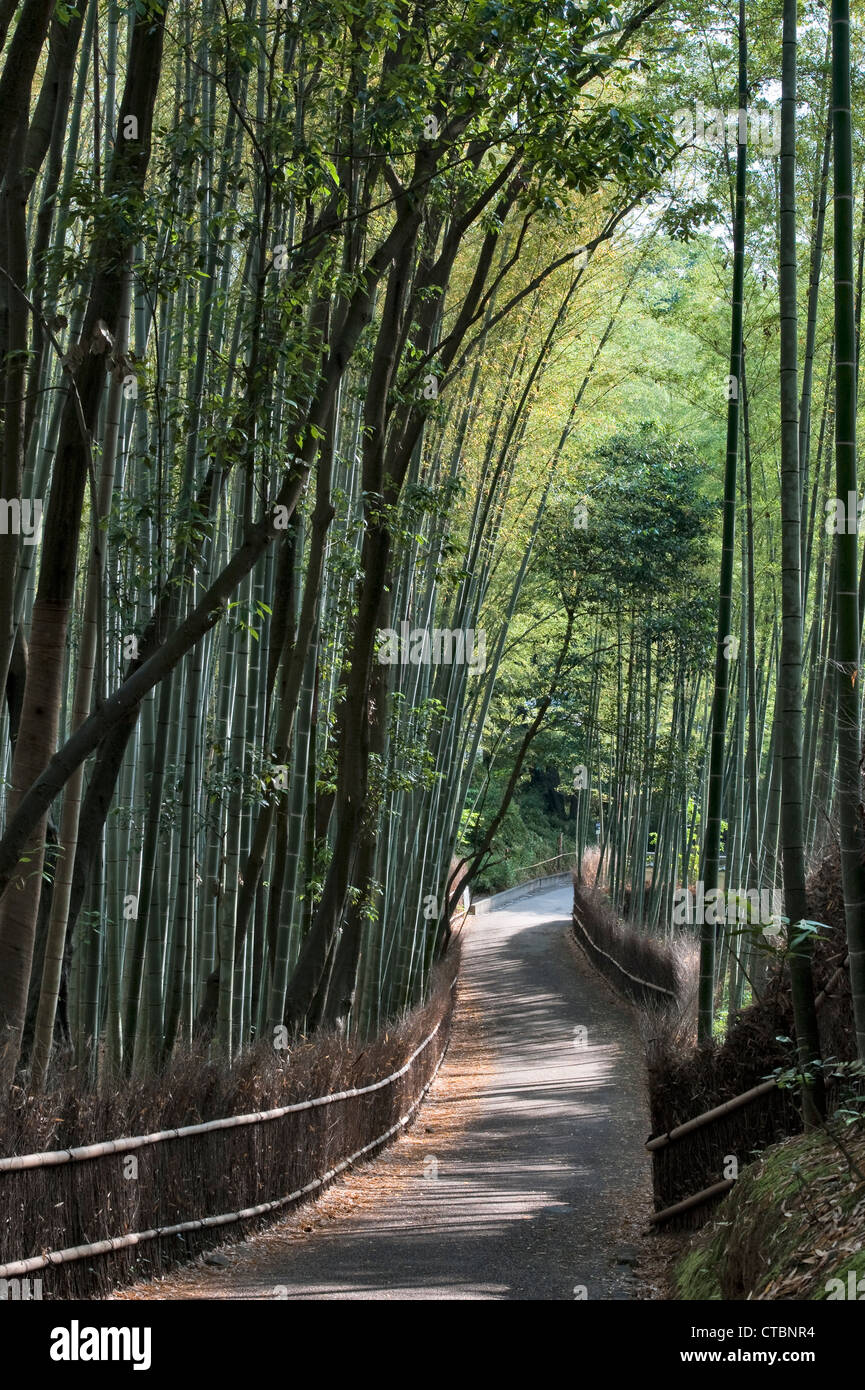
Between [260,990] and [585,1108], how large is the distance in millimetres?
3354

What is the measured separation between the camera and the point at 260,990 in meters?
6.91

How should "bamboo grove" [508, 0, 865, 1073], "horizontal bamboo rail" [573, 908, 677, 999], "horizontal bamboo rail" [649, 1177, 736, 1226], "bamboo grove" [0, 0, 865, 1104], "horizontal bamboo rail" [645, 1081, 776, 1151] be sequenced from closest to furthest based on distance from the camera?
"bamboo grove" [508, 0, 865, 1073]
"bamboo grove" [0, 0, 865, 1104]
"horizontal bamboo rail" [645, 1081, 776, 1151]
"horizontal bamboo rail" [649, 1177, 736, 1226]
"horizontal bamboo rail" [573, 908, 677, 999]

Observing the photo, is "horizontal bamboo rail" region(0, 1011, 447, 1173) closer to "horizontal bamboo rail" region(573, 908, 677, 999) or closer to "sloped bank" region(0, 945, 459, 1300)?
"sloped bank" region(0, 945, 459, 1300)

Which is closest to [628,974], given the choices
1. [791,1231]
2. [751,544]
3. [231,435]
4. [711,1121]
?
[751,544]

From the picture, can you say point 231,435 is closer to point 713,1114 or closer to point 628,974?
point 713,1114

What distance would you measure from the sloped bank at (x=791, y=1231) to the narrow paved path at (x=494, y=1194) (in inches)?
26.4

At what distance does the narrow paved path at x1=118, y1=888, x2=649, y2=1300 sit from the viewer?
436 cm

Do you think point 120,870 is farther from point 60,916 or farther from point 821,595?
point 821,595

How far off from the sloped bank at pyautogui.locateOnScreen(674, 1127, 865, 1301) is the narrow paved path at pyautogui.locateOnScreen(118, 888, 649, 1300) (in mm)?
669

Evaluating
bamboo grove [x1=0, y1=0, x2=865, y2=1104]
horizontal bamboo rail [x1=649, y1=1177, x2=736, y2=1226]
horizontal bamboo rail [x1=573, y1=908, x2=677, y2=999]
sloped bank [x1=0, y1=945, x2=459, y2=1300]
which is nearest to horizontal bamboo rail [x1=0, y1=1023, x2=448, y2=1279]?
sloped bank [x1=0, y1=945, x2=459, y2=1300]

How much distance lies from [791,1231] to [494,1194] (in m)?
3.55

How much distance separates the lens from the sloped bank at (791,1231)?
2789mm

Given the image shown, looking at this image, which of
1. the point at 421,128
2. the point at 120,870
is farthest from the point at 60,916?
the point at 421,128
